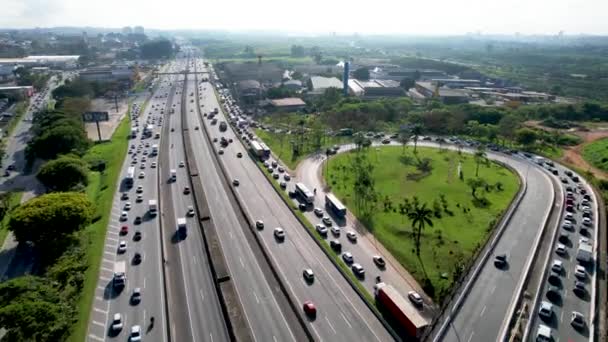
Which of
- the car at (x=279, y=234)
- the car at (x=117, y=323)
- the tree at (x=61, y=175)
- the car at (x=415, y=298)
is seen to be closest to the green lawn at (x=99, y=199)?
the car at (x=117, y=323)

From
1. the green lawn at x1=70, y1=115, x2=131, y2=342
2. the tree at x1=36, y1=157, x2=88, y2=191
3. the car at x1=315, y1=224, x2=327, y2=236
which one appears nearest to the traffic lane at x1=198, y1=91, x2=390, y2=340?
the car at x1=315, y1=224, x2=327, y2=236

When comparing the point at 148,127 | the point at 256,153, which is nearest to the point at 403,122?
the point at 256,153

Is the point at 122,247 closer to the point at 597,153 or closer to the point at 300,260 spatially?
the point at 300,260

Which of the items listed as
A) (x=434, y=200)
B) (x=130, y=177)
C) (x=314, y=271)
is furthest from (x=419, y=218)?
(x=130, y=177)

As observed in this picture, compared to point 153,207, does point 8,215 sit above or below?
below

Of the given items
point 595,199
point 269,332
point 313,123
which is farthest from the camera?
point 313,123

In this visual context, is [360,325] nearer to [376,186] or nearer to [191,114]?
[376,186]
